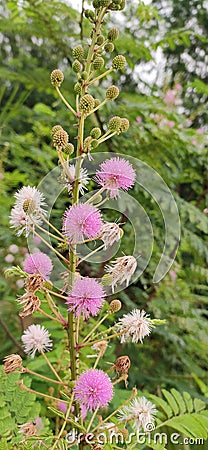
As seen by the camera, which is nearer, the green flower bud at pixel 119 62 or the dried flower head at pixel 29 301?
the dried flower head at pixel 29 301

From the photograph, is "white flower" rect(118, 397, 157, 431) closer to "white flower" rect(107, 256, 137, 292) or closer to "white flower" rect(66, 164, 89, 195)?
"white flower" rect(107, 256, 137, 292)

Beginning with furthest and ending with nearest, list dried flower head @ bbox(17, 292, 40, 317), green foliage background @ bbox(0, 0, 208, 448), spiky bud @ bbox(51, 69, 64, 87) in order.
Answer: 1. green foliage background @ bbox(0, 0, 208, 448)
2. spiky bud @ bbox(51, 69, 64, 87)
3. dried flower head @ bbox(17, 292, 40, 317)

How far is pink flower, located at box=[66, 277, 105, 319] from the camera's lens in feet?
2.43

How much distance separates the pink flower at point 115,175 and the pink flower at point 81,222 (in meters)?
0.06

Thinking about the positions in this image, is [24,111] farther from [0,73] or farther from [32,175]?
[32,175]

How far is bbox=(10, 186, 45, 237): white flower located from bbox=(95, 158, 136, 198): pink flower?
10 centimetres

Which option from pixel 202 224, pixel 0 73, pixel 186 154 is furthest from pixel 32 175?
pixel 202 224

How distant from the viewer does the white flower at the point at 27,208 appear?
0.76 m

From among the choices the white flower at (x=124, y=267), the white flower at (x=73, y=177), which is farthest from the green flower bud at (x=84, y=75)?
the white flower at (x=124, y=267)

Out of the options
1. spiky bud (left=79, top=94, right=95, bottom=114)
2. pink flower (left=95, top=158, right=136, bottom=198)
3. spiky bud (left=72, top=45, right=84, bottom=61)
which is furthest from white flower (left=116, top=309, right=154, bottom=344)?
spiky bud (left=72, top=45, right=84, bottom=61)

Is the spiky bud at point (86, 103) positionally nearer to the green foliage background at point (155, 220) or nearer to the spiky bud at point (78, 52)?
the spiky bud at point (78, 52)

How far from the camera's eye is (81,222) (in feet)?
2.42

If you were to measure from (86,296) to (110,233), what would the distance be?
100 millimetres

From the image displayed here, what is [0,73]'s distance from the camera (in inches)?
94.7
